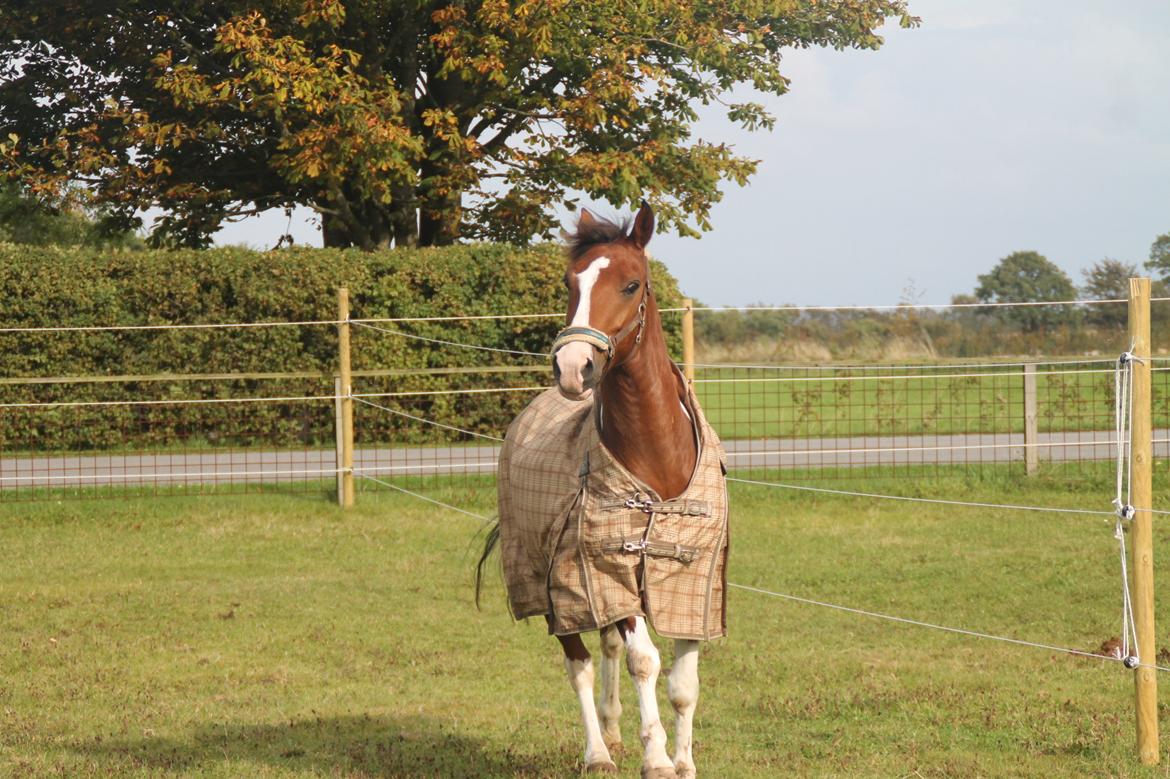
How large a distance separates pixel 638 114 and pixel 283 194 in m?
5.41

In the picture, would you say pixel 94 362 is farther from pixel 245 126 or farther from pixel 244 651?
pixel 244 651

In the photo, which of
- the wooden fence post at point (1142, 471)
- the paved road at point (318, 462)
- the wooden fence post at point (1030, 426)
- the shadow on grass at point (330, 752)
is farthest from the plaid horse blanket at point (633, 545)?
the wooden fence post at point (1030, 426)

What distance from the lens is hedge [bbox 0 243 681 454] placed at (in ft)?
51.7

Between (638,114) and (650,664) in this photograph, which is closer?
(650,664)

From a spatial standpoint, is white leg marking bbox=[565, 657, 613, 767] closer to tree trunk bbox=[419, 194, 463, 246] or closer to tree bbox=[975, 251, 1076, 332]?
tree trunk bbox=[419, 194, 463, 246]

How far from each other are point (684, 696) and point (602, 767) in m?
0.62

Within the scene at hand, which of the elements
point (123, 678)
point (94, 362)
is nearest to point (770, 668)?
point (123, 678)

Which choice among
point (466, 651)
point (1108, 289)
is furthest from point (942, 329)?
point (466, 651)

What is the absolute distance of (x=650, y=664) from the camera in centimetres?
475

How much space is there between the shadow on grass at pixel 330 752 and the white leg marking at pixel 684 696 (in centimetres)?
65

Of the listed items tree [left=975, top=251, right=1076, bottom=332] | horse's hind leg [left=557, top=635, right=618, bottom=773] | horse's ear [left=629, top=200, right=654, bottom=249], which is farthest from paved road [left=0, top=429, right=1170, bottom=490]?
tree [left=975, top=251, right=1076, bottom=332]

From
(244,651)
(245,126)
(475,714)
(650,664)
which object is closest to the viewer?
(650,664)

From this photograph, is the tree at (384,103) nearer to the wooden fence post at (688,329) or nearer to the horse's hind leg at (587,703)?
the wooden fence post at (688,329)

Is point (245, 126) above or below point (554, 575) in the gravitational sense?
above
